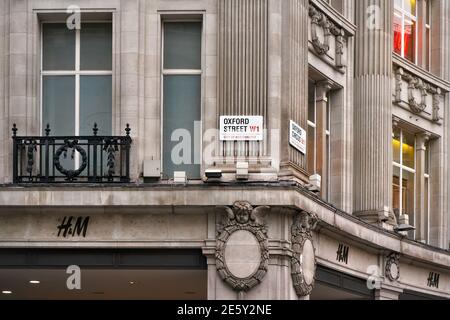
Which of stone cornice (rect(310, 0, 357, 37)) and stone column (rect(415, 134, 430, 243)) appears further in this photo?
stone column (rect(415, 134, 430, 243))

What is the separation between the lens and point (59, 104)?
35.8m

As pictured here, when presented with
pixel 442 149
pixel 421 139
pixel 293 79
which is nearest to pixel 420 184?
pixel 421 139

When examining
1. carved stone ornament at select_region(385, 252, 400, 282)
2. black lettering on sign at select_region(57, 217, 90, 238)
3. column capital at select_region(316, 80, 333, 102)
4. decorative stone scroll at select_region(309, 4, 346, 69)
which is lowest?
carved stone ornament at select_region(385, 252, 400, 282)

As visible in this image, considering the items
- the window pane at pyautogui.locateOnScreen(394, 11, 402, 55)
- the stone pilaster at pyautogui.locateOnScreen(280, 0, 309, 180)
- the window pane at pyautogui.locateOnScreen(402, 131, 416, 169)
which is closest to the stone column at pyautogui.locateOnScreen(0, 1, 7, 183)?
the stone pilaster at pyautogui.locateOnScreen(280, 0, 309, 180)

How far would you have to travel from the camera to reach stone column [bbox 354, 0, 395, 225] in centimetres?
4188

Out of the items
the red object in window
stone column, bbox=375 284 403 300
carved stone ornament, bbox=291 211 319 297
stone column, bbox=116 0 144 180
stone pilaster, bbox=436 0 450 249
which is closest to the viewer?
carved stone ornament, bbox=291 211 319 297

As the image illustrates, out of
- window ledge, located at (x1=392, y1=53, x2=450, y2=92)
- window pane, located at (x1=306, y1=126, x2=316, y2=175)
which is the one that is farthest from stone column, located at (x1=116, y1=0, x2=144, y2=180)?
window ledge, located at (x1=392, y1=53, x2=450, y2=92)

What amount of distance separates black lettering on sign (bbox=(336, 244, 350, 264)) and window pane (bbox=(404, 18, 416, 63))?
380 inches

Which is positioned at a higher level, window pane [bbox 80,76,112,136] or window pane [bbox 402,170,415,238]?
window pane [bbox 80,76,112,136]

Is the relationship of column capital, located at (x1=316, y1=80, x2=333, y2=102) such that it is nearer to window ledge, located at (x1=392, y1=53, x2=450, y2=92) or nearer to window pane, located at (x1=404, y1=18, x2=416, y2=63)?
window ledge, located at (x1=392, y1=53, x2=450, y2=92)

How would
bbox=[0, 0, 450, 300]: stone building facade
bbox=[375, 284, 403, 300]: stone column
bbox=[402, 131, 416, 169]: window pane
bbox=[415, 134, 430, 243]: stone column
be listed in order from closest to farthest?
1. bbox=[0, 0, 450, 300]: stone building facade
2. bbox=[375, 284, 403, 300]: stone column
3. bbox=[402, 131, 416, 169]: window pane
4. bbox=[415, 134, 430, 243]: stone column

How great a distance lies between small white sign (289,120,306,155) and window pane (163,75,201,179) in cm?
201

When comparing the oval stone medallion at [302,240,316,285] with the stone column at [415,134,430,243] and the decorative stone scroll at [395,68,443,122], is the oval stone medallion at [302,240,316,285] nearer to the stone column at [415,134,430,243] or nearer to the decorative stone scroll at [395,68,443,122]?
the decorative stone scroll at [395,68,443,122]

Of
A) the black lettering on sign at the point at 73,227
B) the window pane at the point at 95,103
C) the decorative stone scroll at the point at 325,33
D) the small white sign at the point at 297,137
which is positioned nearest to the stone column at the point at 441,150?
the decorative stone scroll at the point at 325,33
